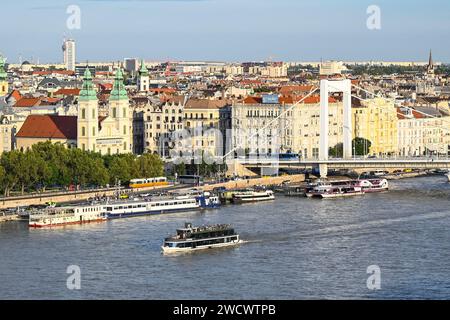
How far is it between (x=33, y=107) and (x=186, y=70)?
43.8 metres

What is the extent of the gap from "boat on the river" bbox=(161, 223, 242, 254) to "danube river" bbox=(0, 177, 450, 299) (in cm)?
23

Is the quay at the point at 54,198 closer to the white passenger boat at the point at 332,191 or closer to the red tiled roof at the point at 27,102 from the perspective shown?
the white passenger boat at the point at 332,191

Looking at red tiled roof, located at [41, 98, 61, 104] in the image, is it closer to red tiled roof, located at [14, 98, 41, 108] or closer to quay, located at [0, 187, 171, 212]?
red tiled roof, located at [14, 98, 41, 108]

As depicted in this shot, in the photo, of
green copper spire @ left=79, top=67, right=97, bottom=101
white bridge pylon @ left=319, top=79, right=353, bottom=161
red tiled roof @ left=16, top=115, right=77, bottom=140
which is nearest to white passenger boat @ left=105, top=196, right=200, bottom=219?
green copper spire @ left=79, top=67, right=97, bottom=101

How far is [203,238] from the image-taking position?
15820mm

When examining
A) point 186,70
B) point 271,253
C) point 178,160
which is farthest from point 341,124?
point 186,70

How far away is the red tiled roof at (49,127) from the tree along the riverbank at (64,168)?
7.23ft

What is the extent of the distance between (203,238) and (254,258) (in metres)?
1.45

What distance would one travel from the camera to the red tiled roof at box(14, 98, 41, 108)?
1184 inches

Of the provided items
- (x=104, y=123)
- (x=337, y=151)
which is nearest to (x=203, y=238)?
(x=104, y=123)

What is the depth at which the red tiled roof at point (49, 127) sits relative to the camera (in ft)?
85.2

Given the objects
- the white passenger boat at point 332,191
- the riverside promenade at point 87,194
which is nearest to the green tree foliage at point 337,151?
the riverside promenade at point 87,194
